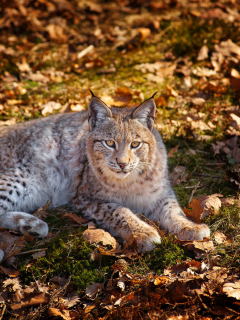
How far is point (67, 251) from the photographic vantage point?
3.01 m

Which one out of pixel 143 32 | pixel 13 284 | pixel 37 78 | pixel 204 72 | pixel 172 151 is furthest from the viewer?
pixel 143 32

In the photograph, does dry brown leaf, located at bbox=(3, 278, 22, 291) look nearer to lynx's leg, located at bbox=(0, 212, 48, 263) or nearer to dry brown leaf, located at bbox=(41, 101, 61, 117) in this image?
lynx's leg, located at bbox=(0, 212, 48, 263)

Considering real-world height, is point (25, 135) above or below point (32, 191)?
above

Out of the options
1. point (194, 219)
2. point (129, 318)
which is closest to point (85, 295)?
point (129, 318)

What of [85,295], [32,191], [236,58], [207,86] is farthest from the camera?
[236,58]

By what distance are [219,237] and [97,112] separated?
1736 millimetres

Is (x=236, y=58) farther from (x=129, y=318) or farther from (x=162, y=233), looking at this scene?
(x=129, y=318)

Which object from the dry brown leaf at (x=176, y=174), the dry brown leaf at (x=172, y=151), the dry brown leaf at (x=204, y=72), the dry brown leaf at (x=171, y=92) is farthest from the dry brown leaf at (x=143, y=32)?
the dry brown leaf at (x=176, y=174)

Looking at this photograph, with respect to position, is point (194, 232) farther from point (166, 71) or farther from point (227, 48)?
point (227, 48)

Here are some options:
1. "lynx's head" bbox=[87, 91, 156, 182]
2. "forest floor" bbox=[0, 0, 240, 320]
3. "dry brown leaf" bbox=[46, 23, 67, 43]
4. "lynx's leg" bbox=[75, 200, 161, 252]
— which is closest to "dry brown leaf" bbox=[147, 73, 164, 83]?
"forest floor" bbox=[0, 0, 240, 320]

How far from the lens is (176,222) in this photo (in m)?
3.28

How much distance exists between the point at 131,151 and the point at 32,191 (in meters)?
1.26

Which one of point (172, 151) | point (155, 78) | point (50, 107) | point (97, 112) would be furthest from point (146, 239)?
point (155, 78)

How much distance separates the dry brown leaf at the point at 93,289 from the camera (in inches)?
101
